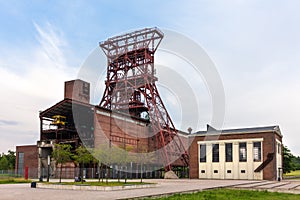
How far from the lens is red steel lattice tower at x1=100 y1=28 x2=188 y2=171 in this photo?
70562 millimetres

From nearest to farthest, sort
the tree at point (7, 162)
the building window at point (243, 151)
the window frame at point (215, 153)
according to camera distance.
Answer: the building window at point (243, 151) → the window frame at point (215, 153) → the tree at point (7, 162)

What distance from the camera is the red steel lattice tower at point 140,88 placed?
70562 millimetres

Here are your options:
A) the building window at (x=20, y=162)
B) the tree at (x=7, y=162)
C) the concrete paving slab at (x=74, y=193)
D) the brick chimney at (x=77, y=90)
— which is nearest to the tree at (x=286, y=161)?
the brick chimney at (x=77, y=90)

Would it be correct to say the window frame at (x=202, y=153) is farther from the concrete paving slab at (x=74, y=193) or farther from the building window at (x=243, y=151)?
the concrete paving slab at (x=74, y=193)

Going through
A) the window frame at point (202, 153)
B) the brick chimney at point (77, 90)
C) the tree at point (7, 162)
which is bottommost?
the tree at point (7, 162)

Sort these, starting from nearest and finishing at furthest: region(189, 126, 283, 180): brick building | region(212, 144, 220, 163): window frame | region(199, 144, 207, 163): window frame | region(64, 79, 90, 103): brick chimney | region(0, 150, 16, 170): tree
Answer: region(189, 126, 283, 180): brick building
region(212, 144, 220, 163): window frame
region(199, 144, 207, 163): window frame
region(64, 79, 90, 103): brick chimney
region(0, 150, 16, 170): tree

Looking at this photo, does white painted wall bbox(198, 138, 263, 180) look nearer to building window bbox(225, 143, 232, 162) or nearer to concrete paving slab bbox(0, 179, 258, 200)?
building window bbox(225, 143, 232, 162)

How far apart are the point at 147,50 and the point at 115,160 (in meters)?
39.5

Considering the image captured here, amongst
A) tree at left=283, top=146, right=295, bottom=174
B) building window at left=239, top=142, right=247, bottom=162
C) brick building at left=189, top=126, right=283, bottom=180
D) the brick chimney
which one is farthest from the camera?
tree at left=283, top=146, right=295, bottom=174

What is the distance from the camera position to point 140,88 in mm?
71375

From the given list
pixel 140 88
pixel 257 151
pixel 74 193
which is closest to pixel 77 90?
pixel 140 88

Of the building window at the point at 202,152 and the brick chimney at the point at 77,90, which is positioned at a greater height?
the brick chimney at the point at 77,90

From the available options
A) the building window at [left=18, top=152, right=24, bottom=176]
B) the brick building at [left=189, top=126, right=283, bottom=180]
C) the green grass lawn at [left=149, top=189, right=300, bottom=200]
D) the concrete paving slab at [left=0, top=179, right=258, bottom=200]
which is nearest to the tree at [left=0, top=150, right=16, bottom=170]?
the building window at [left=18, top=152, right=24, bottom=176]

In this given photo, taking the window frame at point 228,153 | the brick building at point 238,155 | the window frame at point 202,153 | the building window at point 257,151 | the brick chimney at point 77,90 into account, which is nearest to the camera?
the brick building at point 238,155
